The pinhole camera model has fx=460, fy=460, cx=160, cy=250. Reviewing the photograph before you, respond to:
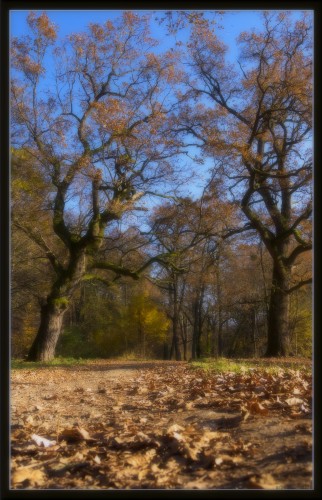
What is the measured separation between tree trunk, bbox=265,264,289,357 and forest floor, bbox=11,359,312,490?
615 cm

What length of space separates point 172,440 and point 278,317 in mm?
8492

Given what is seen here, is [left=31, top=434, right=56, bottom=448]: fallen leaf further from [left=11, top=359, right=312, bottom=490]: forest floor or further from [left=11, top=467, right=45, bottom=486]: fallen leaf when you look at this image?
[left=11, top=467, right=45, bottom=486]: fallen leaf

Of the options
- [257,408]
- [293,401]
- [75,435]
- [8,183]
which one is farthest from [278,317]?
[8,183]

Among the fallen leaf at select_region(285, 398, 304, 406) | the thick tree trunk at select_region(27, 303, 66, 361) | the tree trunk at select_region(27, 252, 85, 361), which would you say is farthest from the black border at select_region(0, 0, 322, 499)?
the thick tree trunk at select_region(27, 303, 66, 361)

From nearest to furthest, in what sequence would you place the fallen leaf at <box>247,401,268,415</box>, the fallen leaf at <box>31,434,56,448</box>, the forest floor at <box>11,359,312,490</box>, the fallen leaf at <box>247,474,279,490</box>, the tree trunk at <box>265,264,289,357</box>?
the fallen leaf at <box>247,474,279,490</box> < the forest floor at <box>11,359,312,490</box> < the fallen leaf at <box>31,434,56,448</box> < the fallen leaf at <box>247,401,268,415</box> < the tree trunk at <box>265,264,289,357</box>

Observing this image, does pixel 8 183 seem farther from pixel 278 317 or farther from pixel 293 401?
pixel 278 317

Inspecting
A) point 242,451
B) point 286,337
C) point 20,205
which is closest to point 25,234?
point 20,205

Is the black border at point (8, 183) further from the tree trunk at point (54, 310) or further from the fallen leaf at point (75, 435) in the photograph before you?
the tree trunk at point (54, 310)

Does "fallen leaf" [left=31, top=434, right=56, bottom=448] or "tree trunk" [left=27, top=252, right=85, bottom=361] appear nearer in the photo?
"fallen leaf" [left=31, top=434, right=56, bottom=448]

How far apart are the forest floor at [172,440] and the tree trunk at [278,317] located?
615cm

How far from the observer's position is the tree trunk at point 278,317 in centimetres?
1008

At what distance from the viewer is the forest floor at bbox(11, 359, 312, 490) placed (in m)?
2.05

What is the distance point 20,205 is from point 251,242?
16.8ft
